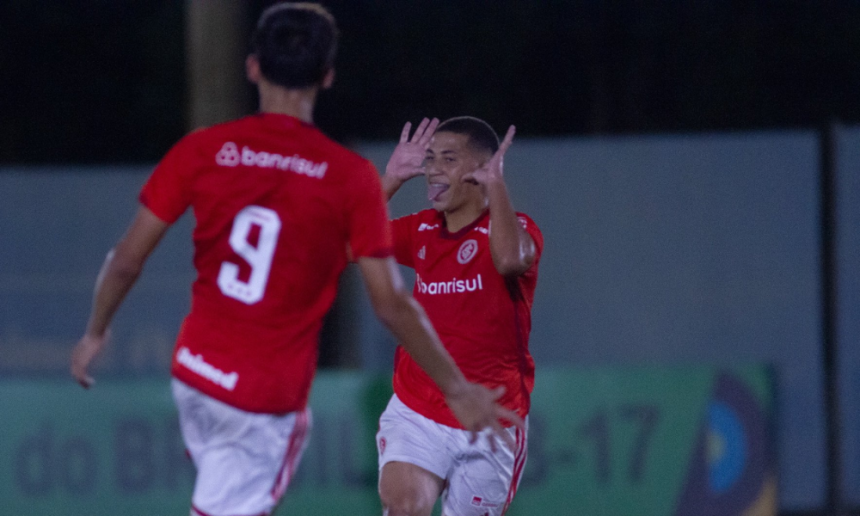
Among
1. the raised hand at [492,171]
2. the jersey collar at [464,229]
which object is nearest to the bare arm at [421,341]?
the raised hand at [492,171]

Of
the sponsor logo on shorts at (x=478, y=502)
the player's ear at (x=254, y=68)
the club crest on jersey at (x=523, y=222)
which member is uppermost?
the player's ear at (x=254, y=68)

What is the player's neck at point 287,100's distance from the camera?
3074mm

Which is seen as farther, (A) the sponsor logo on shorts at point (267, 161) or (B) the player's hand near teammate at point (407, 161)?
(B) the player's hand near teammate at point (407, 161)

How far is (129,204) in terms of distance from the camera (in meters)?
8.75

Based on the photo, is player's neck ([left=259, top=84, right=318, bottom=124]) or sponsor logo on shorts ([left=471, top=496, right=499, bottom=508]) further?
sponsor logo on shorts ([left=471, top=496, right=499, bottom=508])

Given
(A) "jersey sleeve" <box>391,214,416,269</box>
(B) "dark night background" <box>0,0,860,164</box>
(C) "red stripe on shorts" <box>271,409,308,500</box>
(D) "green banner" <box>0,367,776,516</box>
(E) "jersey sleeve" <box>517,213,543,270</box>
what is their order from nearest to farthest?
1. (C) "red stripe on shorts" <box>271,409,308,500</box>
2. (E) "jersey sleeve" <box>517,213,543,270</box>
3. (A) "jersey sleeve" <box>391,214,416,269</box>
4. (D) "green banner" <box>0,367,776,516</box>
5. (B) "dark night background" <box>0,0,860,164</box>

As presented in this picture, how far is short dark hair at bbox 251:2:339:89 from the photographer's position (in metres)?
3.00

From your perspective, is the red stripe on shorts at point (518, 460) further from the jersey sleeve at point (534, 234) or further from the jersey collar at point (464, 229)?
the jersey collar at point (464, 229)

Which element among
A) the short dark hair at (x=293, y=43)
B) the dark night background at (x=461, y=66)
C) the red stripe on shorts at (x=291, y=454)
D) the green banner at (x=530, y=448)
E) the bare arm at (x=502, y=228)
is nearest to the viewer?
the short dark hair at (x=293, y=43)

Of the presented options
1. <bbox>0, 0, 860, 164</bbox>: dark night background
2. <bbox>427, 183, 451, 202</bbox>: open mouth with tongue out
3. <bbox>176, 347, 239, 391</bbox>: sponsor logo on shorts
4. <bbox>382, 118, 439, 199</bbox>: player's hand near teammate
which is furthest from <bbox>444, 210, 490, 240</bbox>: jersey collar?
<bbox>0, 0, 860, 164</bbox>: dark night background

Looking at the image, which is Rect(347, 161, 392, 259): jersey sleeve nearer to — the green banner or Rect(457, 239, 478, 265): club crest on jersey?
Rect(457, 239, 478, 265): club crest on jersey

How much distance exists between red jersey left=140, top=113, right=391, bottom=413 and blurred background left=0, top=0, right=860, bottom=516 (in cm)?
401

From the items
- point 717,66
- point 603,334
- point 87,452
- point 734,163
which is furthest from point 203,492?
point 717,66

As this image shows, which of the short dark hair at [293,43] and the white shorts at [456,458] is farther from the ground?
the short dark hair at [293,43]
